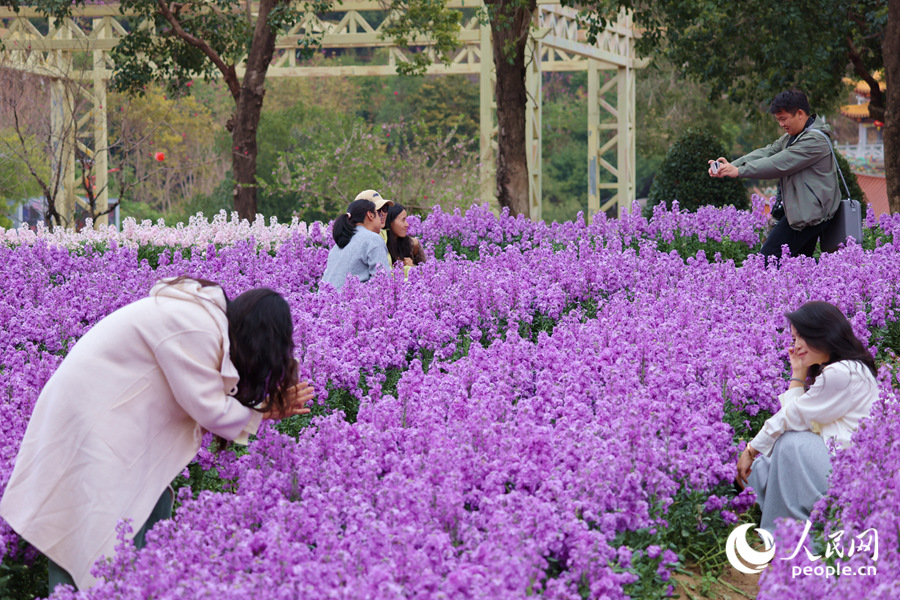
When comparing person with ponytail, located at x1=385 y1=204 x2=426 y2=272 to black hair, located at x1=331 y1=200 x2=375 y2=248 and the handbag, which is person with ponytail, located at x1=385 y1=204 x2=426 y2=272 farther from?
the handbag

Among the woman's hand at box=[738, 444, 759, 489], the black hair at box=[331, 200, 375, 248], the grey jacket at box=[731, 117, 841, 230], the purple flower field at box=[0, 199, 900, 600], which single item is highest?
the grey jacket at box=[731, 117, 841, 230]

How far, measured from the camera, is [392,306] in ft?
20.9

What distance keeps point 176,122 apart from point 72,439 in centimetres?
3011

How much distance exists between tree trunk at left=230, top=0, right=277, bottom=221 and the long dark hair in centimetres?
1110

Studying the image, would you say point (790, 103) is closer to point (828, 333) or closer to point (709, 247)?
point (709, 247)

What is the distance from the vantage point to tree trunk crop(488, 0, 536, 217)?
1293cm

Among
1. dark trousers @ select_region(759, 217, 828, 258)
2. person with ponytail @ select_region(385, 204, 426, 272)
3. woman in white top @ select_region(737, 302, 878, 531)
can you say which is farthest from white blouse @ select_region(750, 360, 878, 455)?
person with ponytail @ select_region(385, 204, 426, 272)

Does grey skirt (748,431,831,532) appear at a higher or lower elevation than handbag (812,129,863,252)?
lower

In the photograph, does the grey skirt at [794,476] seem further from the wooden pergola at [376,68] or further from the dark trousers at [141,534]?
the wooden pergola at [376,68]

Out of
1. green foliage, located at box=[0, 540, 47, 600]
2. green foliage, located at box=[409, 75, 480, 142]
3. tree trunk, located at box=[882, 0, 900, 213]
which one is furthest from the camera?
green foliage, located at box=[409, 75, 480, 142]

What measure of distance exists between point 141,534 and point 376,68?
20.2 meters

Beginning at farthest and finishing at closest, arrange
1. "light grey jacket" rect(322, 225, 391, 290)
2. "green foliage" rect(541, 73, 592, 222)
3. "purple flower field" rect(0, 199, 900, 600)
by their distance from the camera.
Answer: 1. "green foliage" rect(541, 73, 592, 222)
2. "light grey jacket" rect(322, 225, 391, 290)
3. "purple flower field" rect(0, 199, 900, 600)

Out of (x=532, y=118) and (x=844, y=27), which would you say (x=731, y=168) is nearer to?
(x=844, y=27)

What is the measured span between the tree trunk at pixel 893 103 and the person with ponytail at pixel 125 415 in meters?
10.0
